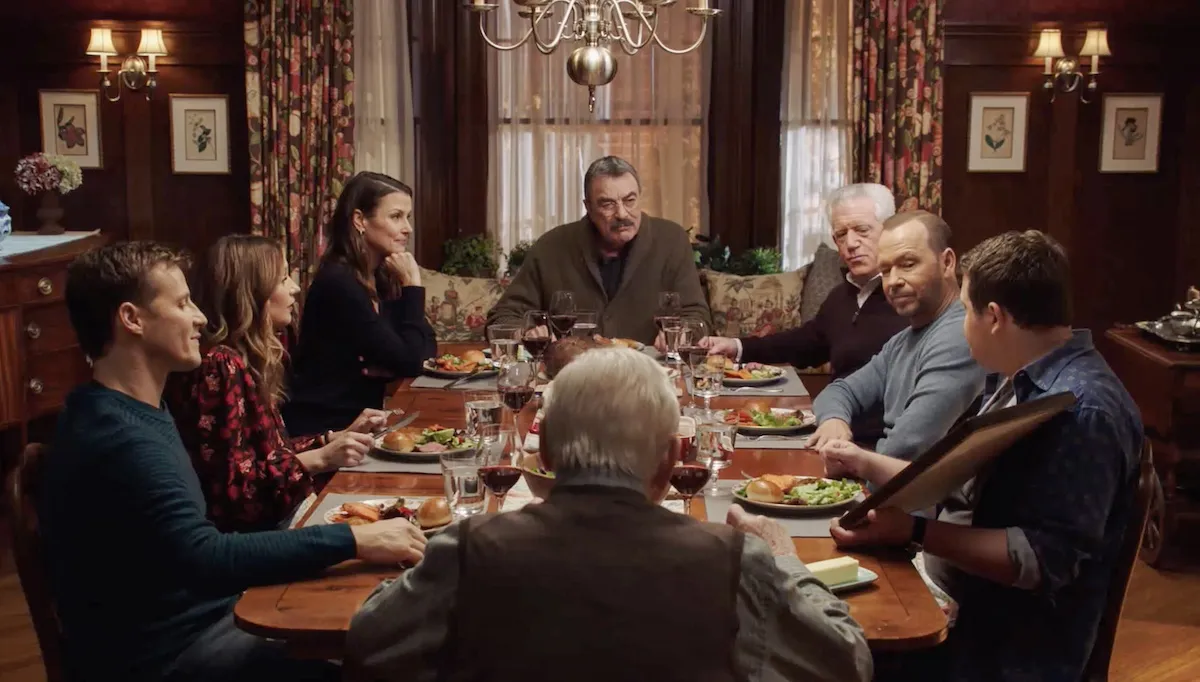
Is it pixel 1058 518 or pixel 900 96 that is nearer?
pixel 1058 518

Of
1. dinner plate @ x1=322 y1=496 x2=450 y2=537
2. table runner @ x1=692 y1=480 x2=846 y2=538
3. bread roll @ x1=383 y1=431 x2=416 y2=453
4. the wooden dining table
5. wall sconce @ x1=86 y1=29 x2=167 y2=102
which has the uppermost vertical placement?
wall sconce @ x1=86 y1=29 x2=167 y2=102

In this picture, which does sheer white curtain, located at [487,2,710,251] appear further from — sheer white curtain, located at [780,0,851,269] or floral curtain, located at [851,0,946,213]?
floral curtain, located at [851,0,946,213]

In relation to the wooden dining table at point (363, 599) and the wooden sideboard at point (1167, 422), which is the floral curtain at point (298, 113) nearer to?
the wooden sideboard at point (1167, 422)

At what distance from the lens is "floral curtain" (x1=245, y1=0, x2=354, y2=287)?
5969 mm

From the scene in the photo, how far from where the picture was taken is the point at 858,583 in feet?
6.56

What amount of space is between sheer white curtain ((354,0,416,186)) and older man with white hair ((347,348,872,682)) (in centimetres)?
471

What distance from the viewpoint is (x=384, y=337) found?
12.3ft

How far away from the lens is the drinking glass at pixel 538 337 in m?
3.44

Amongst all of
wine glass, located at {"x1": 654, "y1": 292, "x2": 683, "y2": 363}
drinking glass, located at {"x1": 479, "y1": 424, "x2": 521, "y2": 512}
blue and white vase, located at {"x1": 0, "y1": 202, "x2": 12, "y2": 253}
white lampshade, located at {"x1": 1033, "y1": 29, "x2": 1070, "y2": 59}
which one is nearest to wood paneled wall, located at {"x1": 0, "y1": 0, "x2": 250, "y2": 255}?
blue and white vase, located at {"x1": 0, "y1": 202, "x2": 12, "y2": 253}

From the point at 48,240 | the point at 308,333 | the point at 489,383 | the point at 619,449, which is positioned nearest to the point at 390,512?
the point at 619,449

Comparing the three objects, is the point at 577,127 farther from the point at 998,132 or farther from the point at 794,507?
the point at 794,507

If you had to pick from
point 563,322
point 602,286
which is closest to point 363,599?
point 563,322

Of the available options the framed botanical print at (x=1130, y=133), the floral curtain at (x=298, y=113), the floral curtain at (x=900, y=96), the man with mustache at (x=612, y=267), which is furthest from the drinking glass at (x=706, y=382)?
the framed botanical print at (x=1130, y=133)

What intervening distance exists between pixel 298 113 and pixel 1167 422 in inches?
152
